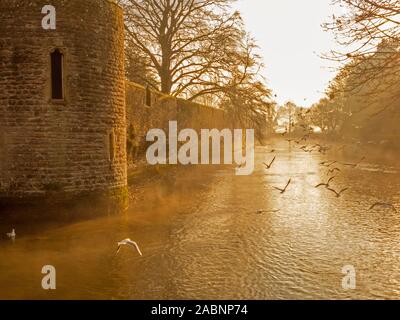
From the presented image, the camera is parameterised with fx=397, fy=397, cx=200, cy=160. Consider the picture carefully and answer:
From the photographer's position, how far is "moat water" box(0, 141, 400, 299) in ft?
23.5

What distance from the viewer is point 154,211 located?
1382 cm

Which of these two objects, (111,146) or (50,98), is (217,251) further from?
(50,98)

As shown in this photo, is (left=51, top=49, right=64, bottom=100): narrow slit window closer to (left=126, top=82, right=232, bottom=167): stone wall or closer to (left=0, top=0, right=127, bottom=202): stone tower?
(left=0, top=0, right=127, bottom=202): stone tower

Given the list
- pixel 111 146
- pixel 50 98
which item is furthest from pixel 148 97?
pixel 50 98

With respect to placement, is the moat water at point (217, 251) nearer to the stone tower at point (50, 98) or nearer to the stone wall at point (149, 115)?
the stone tower at point (50, 98)

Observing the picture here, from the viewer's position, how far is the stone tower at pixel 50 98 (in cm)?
1108

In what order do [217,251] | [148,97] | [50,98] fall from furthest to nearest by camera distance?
[148,97], [50,98], [217,251]

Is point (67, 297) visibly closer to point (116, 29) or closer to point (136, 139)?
point (116, 29)

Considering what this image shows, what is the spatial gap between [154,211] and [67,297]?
7.06 meters

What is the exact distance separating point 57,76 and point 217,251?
6754 millimetres

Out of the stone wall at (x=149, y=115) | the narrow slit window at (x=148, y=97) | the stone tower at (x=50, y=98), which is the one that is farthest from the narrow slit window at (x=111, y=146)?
the narrow slit window at (x=148, y=97)

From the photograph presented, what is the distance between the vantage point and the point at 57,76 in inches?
450

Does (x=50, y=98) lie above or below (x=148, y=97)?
below
